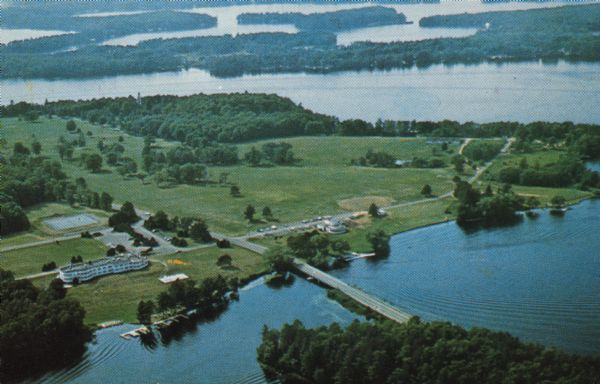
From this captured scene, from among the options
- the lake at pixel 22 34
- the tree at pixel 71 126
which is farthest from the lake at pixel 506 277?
the lake at pixel 22 34

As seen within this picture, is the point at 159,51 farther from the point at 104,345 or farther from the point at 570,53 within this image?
the point at 104,345

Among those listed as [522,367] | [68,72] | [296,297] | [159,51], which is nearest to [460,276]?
[296,297]

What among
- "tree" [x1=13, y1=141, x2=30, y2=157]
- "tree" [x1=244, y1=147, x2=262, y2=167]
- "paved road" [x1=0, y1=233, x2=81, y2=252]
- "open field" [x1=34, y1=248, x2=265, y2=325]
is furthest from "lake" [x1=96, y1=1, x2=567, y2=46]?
"open field" [x1=34, y1=248, x2=265, y2=325]

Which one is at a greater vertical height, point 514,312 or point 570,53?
point 570,53

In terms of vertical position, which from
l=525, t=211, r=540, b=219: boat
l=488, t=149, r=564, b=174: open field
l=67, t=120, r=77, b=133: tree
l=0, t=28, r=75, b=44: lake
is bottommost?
l=525, t=211, r=540, b=219: boat

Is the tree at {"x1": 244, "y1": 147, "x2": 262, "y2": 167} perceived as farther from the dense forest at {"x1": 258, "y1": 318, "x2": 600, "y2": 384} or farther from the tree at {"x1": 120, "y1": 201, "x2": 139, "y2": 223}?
the dense forest at {"x1": 258, "y1": 318, "x2": 600, "y2": 384}
